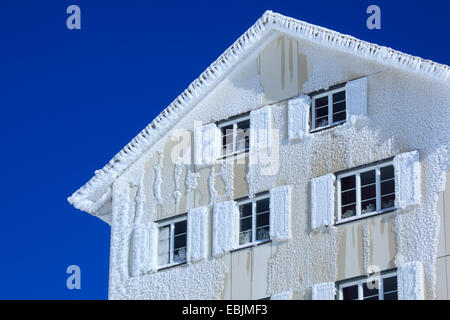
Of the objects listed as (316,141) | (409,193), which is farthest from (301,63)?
(409,193)

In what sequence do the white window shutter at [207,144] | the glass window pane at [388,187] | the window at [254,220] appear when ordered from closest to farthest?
the glass window pane at [388,187] → the window at [254,220] → the white window shutter at [207,144]

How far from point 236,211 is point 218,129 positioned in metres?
3.13

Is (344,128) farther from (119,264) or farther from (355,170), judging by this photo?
(119,264)

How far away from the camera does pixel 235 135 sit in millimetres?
57312

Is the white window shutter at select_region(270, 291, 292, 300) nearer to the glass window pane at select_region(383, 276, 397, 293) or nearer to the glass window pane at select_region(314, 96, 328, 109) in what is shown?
the glass window pane at select_region(383, 276, 397, 293)

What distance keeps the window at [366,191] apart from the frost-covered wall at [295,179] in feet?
1.07

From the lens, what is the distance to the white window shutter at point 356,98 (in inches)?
2163

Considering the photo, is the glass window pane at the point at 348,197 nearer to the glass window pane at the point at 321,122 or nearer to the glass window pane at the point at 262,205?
the glass window pane at the point at 262,205

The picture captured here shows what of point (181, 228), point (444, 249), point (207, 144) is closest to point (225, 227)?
point (181, 228)

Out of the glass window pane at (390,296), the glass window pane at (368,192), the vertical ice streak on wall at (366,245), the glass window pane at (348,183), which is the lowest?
the glass window pane at (390,296)

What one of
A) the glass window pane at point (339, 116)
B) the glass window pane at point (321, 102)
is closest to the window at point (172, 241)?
the glass window pane at point (321, 102)

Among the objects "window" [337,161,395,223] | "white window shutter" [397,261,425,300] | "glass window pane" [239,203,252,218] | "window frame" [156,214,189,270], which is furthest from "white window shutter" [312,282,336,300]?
"window frame" [156,214,189,270]
